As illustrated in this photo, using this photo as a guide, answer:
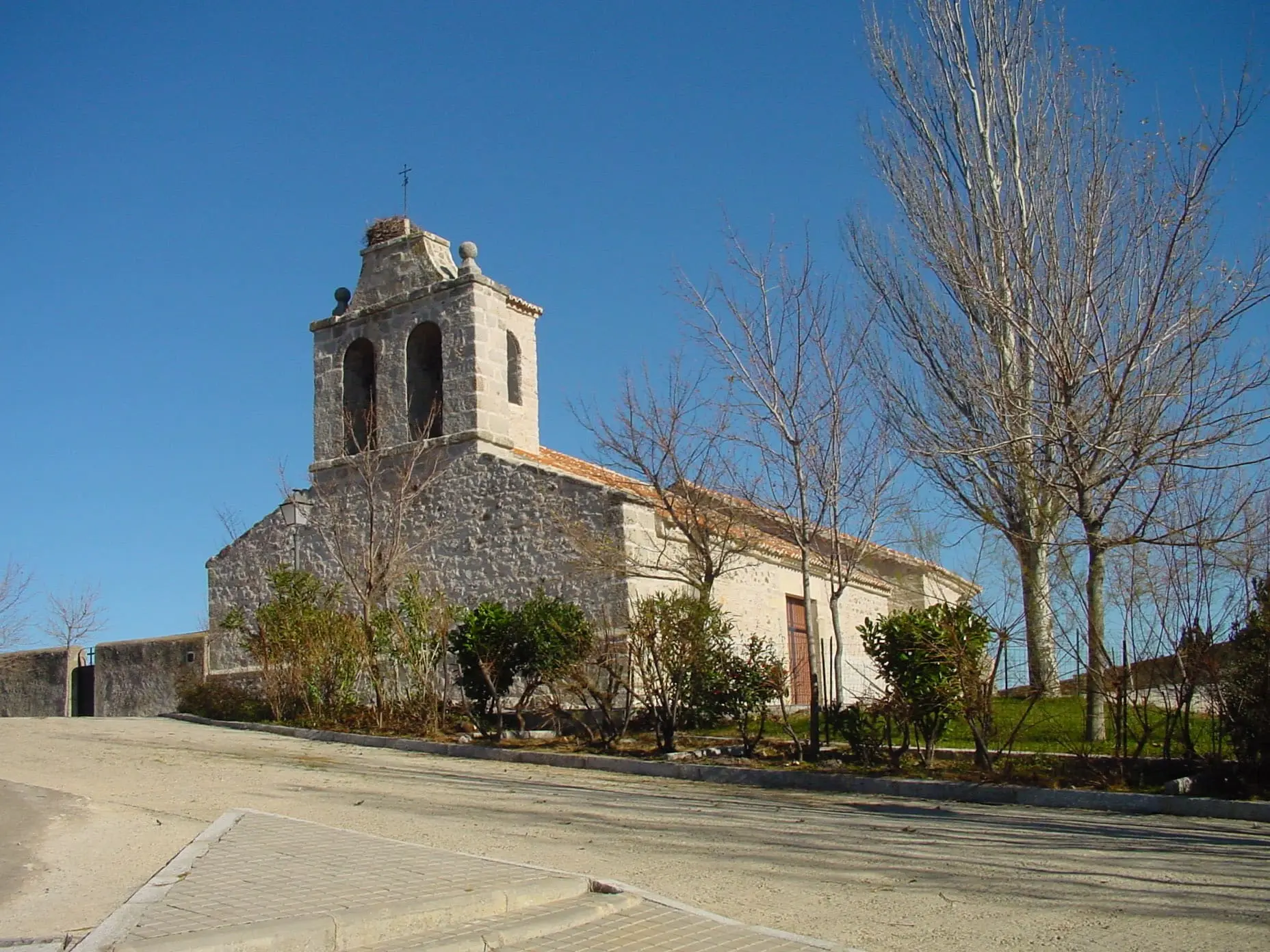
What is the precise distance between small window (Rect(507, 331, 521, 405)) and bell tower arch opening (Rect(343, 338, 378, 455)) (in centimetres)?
Answer: 221

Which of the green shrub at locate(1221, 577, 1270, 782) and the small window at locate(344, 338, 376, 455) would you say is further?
the small window at locate(344, 338, 376, 455)

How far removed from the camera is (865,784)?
10336mm

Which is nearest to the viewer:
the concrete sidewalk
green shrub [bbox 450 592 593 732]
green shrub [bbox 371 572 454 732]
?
the concrete sidewalk

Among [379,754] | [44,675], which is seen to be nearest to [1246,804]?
[379,754]

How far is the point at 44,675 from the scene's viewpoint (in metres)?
22.2

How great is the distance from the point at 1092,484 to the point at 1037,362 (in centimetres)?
230

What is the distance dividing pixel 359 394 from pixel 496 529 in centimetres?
413

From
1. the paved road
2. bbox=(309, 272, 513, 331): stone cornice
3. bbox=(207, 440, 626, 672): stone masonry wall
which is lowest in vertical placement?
the paved road

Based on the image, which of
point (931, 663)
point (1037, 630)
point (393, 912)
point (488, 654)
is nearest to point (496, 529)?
point (488, 654)

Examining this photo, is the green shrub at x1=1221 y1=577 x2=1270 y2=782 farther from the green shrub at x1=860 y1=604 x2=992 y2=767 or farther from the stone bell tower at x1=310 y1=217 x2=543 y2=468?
the stone bell tower at x1=310 y1=217 x2=543 y2=468

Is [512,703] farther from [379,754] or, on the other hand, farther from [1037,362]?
[1037,362]

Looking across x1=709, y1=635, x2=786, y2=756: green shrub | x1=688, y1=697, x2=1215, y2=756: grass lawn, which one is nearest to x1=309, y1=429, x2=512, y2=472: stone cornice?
x1=688, y1=697, x2=1215, y2=756: grass lawn

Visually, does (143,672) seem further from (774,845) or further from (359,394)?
(774,845)

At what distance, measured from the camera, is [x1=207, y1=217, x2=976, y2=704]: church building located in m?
16.9
